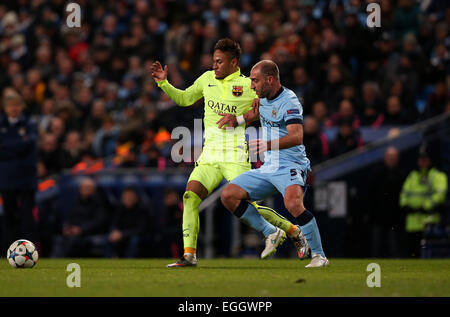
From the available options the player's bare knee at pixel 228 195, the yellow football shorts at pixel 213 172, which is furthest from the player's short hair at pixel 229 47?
the player's bare knee at pixel 228 195

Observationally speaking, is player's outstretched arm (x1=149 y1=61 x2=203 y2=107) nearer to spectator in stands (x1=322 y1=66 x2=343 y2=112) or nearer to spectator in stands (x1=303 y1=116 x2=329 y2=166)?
spectator in stands (x1=303 y1=116 x2=329 y2=166)

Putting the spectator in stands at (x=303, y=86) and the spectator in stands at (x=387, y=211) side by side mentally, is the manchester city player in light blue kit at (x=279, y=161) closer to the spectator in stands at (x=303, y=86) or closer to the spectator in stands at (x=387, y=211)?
the spectator in stands at (x=387, y=211)

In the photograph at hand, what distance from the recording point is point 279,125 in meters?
9.52

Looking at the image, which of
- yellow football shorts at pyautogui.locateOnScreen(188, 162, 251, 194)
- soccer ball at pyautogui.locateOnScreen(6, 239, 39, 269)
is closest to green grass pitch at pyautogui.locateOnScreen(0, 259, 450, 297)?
soccer ball at pyautogui.locateOnScreen(6, 239, 39, 269)

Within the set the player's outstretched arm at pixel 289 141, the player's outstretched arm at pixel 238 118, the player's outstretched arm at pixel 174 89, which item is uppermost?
the player's outstretched arm at pixel 174 89

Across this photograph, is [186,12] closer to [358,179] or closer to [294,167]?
[358,179]

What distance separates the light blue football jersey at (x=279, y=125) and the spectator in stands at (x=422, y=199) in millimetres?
3948

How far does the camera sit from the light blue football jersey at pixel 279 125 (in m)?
9.42

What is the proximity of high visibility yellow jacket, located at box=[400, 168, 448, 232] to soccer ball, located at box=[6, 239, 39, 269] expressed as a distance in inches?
224

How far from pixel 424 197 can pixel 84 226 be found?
5.43 metres

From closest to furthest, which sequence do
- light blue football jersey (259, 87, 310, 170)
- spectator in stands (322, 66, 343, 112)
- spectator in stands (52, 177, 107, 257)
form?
light blue football jersey (259, 87, 310, 170) < spectator in stands (52, 177, 107, 257) < spectator in stands (322, 66, 343, 112)

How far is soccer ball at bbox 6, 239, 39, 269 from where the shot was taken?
9.76 meters
